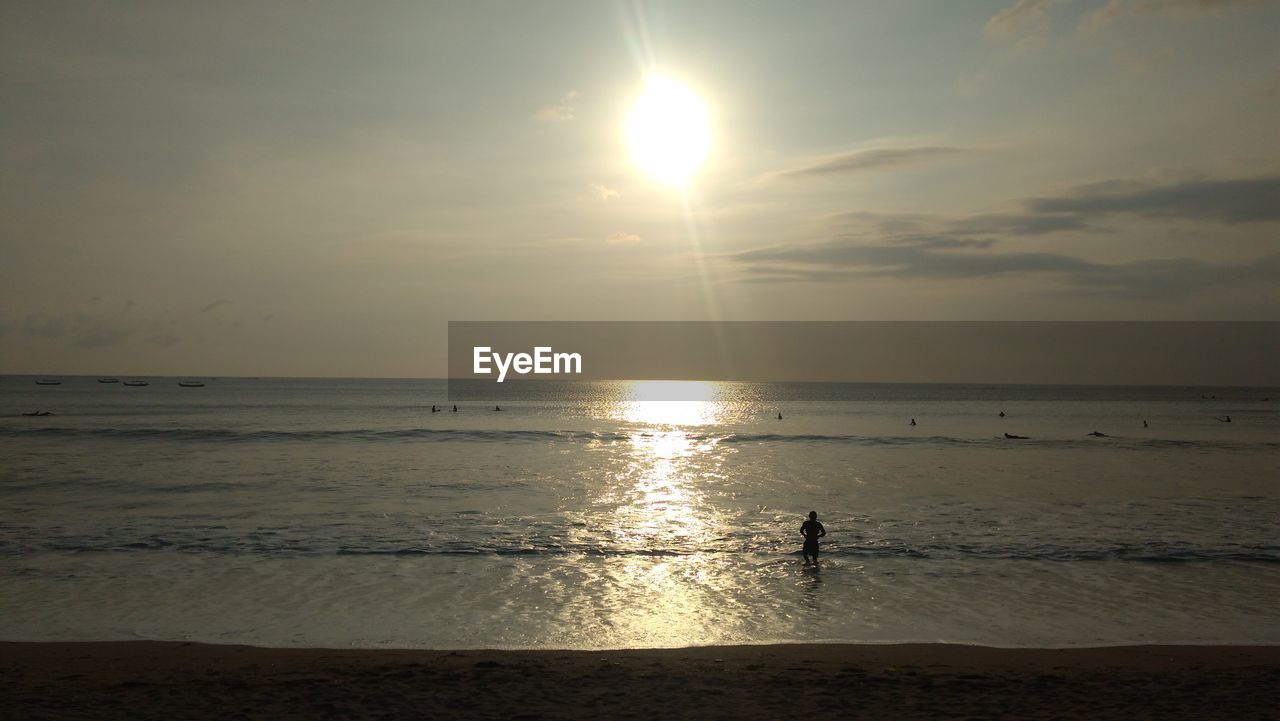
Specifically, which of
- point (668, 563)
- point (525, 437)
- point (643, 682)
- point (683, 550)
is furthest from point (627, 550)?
point (525, 437)

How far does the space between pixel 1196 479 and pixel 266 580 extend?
141 feet

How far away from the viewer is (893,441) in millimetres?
66688

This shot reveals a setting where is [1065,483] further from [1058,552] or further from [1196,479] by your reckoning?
[1058,552]

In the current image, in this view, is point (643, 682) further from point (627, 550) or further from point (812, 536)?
point (627, 550)

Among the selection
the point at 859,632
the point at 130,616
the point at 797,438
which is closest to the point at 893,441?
the point at 797,438

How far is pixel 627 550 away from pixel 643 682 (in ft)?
35.5

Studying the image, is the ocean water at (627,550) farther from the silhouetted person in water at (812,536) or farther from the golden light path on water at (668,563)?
the silhouetted person in water at (812,536)

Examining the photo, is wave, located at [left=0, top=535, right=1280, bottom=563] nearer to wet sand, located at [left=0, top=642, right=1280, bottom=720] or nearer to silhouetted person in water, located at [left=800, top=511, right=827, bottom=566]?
silhouetted person in water, located at [left=800, top=511, right=827, bottom=566]

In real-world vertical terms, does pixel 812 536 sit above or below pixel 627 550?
above

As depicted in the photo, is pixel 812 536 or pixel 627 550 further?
pixel 627 550

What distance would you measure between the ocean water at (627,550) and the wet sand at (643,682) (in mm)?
1089

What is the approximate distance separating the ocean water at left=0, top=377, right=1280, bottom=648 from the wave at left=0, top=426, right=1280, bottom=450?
1301 cm

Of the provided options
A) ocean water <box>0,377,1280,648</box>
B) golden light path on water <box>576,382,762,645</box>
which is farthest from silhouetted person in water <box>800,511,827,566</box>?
golden light path on water <box>576,382,762,645</box>

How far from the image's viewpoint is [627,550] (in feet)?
72.3
